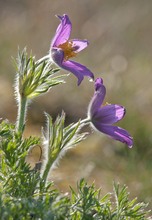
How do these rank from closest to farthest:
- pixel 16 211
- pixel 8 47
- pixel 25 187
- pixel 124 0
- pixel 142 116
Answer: pixel 16 211 → pixel 25 187 → pixel 142 116 → pixel 8 47 → pixel 124 0

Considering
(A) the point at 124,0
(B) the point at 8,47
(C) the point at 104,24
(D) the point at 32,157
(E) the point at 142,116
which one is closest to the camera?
(D) the point at 32,157

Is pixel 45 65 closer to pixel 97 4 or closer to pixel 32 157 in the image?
pixel 32 157

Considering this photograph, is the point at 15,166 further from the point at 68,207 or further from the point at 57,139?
the point at 68,207

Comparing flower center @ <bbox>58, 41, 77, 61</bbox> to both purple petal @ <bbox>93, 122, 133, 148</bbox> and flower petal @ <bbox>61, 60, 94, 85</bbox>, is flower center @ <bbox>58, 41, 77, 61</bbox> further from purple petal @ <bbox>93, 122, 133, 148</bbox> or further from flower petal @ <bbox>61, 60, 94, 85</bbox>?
purple petal @ <bbox>93, 122, 133, 148</bbox>

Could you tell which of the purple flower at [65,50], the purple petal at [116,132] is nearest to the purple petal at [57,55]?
the purple flower at [65,50]

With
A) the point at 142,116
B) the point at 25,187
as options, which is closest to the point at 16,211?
the point at 25,187

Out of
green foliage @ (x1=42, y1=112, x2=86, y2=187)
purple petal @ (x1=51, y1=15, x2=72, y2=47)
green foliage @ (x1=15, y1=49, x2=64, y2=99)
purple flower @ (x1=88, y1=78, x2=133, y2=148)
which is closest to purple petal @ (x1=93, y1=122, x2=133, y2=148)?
purple flower @ (x1=88, y1=78, x2=133, y2=148)

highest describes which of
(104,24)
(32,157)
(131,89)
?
(104,24)

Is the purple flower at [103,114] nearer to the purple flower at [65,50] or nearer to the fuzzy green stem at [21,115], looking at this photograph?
the purple flower at [65,50]

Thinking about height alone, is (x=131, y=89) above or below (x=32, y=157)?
above
